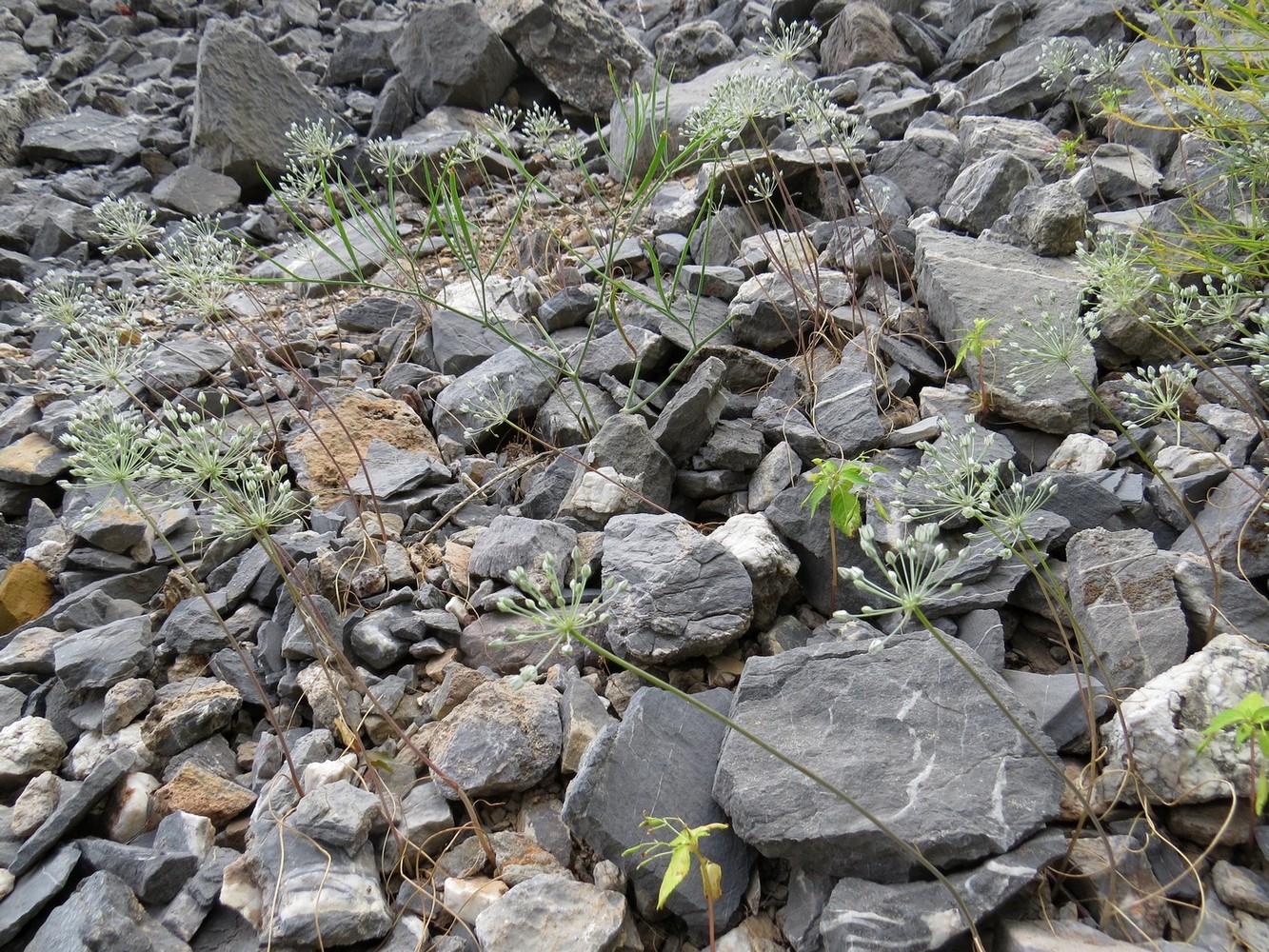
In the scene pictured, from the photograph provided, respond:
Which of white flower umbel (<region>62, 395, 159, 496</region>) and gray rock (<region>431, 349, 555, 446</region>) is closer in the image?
white flower umbel (<region>62, 395, 159, 496</region>)

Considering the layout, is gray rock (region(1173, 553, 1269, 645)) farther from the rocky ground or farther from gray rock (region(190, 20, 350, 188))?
gray rock (region(190, 20, 350, 188))

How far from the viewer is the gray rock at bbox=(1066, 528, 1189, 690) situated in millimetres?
2494

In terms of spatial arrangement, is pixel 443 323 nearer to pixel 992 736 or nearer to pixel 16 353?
pixel 16 353

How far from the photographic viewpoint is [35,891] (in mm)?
2395

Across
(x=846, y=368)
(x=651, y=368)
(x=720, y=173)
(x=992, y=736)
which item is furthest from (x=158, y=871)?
(x=720, y=173)

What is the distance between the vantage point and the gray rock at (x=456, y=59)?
8758 mm

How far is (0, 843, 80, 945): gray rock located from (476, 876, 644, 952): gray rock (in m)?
1.31

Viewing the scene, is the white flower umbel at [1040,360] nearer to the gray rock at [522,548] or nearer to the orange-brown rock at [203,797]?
the gray rock at [522,548]

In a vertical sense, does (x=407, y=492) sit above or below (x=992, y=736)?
below

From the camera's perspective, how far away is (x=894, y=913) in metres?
1.97

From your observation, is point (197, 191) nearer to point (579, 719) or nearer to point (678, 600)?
point (678, 600)

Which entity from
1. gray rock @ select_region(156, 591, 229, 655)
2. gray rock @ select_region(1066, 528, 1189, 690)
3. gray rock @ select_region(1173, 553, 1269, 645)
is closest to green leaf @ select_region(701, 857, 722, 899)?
gray rock @ select_region(1066, 528, 1189, 690)

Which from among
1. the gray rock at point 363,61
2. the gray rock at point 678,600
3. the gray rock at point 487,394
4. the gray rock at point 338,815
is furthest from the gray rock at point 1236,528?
the gray rock at point 363,61

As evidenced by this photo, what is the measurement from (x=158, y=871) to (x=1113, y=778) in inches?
107
